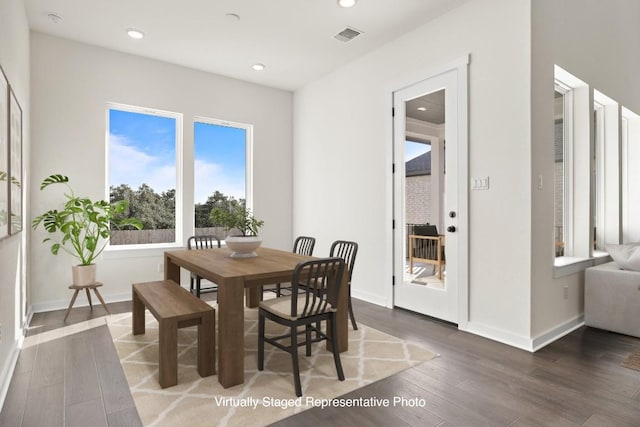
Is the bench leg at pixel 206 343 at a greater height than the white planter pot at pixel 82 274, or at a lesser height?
lesser

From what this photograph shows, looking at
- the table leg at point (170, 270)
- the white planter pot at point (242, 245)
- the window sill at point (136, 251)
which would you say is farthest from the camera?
the window sill at point (136, 251)

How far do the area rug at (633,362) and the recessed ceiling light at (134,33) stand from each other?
520cm

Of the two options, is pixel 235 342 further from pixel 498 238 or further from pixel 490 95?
pixel 490 95

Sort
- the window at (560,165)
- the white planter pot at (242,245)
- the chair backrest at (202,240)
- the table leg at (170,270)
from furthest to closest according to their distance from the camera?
the chair backrest at (202,240) < the window at (560,165) < the table leg at (170,270) < the white planter pot at (242,245)

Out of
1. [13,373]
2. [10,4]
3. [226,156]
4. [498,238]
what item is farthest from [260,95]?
[13,373]

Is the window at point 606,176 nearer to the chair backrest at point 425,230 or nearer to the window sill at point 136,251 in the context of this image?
the chair backrest at point 425,230

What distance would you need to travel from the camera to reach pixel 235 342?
2244mm

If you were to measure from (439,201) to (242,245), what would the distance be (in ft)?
6.31

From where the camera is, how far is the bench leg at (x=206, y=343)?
2381 millimetres

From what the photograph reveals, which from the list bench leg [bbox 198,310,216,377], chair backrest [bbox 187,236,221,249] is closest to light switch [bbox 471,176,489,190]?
bench leg [bbox 198,310,216,377]

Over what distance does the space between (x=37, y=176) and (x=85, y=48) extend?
5.06 feet

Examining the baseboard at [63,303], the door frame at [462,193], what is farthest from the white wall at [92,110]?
the door frame at [462,193]

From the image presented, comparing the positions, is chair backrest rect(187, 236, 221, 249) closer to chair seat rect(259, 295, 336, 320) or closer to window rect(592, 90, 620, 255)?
chair seat rect(259, 295, 336, 320)

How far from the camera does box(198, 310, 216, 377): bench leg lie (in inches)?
93.7
